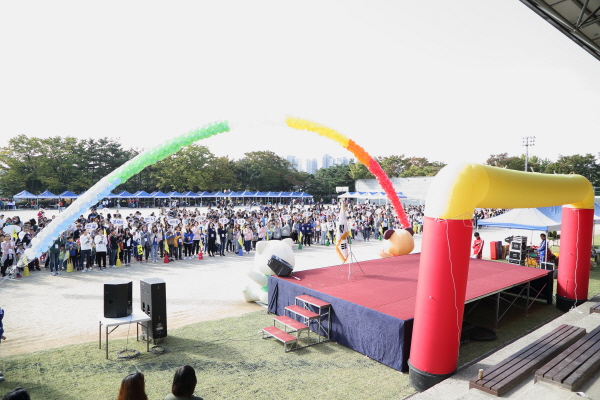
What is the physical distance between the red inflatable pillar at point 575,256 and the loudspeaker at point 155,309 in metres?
10.2

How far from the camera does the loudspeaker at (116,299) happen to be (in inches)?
266

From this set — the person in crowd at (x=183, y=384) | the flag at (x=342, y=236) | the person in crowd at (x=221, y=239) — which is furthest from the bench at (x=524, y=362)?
the person in crowd at (x=221, y=239)

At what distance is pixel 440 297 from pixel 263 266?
5.21m

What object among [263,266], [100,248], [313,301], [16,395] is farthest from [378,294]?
[100,248]

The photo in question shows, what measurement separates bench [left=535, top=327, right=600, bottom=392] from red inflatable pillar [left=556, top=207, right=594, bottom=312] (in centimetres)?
375

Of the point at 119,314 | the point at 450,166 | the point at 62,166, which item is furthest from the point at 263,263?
the point at 62,166

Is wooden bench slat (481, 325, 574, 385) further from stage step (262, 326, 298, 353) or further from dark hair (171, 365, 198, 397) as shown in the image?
dark hair (171, 365, 198, 397)

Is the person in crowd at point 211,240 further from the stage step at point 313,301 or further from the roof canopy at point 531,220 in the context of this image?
the roof canopy at point 531,220

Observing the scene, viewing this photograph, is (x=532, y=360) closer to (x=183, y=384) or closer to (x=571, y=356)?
(x=571, y=356)

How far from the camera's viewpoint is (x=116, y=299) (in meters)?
6.77

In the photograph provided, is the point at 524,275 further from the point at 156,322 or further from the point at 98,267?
the point at 98,267

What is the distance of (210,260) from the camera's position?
1606cm

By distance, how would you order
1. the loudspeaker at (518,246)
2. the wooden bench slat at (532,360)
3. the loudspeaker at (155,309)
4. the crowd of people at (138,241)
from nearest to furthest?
1. the wooden bench slat at (532,360)
2. the loudspeaker at (155,309)
3. the crowd of people at (138,241)
4. the loudspeaker at (518,246)

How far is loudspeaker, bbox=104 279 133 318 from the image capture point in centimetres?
675
